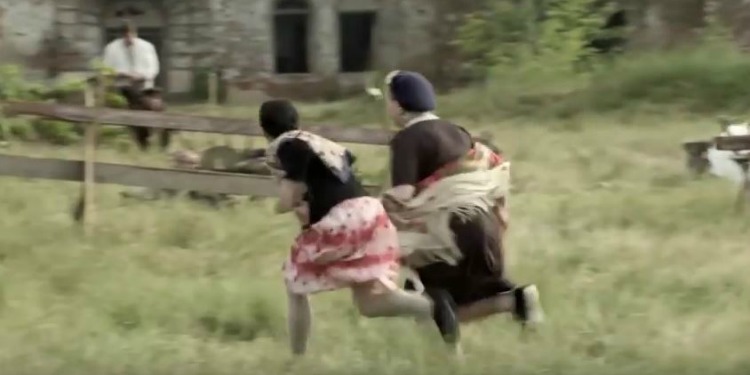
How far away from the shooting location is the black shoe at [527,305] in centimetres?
662

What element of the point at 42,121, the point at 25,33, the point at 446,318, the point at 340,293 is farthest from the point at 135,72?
the point at 446,318

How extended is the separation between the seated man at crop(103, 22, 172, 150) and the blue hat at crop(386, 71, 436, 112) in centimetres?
878

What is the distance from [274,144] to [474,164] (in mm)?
1004

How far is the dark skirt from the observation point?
6527 millimetres

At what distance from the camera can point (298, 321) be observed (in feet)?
20.9

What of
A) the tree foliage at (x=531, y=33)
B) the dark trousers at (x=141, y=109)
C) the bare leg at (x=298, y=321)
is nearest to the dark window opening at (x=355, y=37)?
the tree foliage at (x=531, y=33)

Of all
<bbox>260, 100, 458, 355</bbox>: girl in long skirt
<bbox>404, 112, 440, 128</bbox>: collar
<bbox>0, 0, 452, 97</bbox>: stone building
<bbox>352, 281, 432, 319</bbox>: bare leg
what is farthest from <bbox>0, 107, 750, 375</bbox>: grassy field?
<bbox>0, 0, 452, 97</bbox>: stone building

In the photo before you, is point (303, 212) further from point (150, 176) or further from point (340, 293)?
point (150, 176)

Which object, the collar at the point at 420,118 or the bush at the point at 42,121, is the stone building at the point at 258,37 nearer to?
→ the bush at the point at 42,121

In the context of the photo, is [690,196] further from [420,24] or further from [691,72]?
[420,24]

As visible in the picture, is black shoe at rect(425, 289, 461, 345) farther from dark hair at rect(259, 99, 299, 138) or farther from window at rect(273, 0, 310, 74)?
window at rect(273, 0, 310, 74)

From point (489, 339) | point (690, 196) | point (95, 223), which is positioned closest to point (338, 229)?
point (489, 339)

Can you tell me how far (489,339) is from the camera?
22.3ft

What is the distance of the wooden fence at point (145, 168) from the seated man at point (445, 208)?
320 cm
